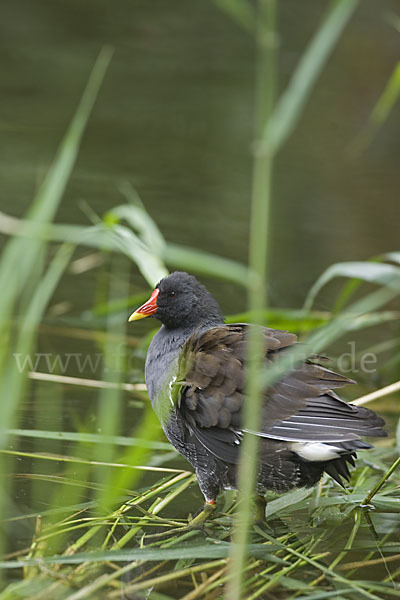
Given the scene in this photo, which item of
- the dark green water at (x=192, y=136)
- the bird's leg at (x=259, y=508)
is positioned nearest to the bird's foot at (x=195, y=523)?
the bird's leg at (x=259, y=508)

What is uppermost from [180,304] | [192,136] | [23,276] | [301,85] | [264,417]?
[192,136]

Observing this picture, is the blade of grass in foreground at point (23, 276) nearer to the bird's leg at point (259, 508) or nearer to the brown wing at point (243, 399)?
the brown wing at point (243, 399)

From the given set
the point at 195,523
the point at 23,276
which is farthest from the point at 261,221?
the point at 195,523

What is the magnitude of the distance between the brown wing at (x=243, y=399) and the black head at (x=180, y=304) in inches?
13.4

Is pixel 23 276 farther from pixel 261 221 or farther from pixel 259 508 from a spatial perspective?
pixel 259 508

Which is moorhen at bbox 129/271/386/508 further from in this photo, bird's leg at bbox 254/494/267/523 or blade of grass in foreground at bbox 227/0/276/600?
blade of grass in foreground at bbox 227/0/276/600

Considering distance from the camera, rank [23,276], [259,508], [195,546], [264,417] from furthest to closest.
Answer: [259,508] → [264,417] → [195,546] → [23,276]

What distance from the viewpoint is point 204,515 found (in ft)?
9.37

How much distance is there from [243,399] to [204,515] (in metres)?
0.43

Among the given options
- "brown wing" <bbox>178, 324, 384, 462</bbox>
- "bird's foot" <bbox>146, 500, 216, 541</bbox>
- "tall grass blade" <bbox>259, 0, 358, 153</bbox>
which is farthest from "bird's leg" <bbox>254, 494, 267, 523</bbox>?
"tall grass blade" <bbox>259, 0, 358, 153</bbox>

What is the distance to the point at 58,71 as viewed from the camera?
29.0 ft

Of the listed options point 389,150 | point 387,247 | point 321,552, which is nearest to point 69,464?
point 321,552

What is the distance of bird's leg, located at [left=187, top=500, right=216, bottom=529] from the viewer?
279 cm

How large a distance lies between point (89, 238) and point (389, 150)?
5.22 meters
